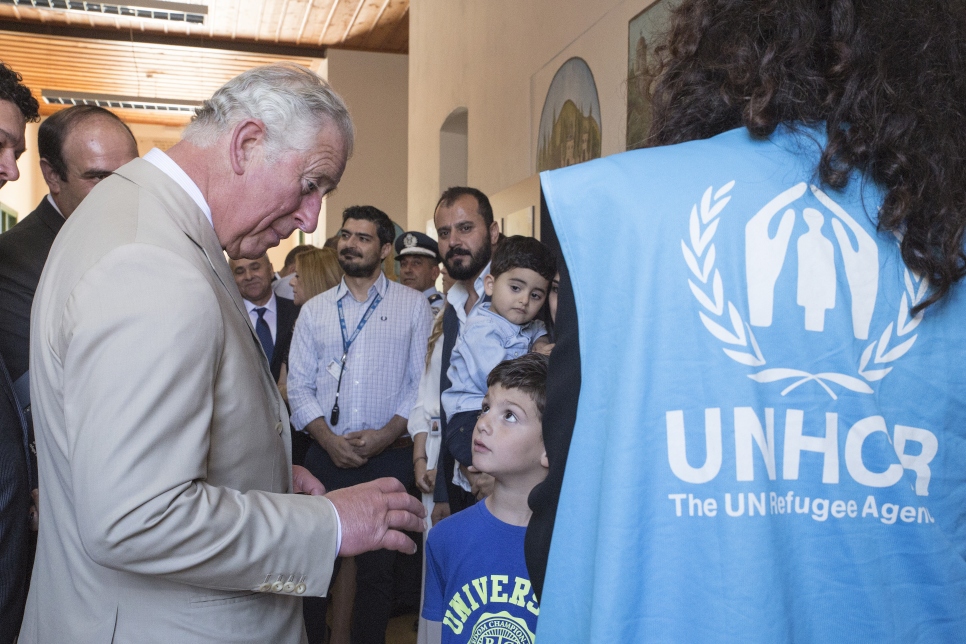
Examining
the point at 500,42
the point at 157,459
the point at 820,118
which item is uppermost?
the point at 500,42

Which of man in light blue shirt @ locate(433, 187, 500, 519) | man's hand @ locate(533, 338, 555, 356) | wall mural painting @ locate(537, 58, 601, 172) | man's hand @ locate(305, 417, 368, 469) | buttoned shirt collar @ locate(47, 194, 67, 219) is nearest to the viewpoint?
buttoned shirt collar @ locate(47, 194, 67, 219)

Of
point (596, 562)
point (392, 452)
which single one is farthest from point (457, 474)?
point (596, 562)

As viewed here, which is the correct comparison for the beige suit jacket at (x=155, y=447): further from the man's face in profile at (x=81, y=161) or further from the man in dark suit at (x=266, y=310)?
the man in dark suit at (x=266, y=310)

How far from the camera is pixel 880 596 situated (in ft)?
3.08

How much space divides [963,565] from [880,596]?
124 mm

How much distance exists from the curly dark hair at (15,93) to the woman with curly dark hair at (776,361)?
6.17ft

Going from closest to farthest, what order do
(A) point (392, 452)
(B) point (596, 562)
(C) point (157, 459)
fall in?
(B) point (596, 562)
(C) point (157, 459)
(A) point (392, 452)

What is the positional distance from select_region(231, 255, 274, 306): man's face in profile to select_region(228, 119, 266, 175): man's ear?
11.3ft

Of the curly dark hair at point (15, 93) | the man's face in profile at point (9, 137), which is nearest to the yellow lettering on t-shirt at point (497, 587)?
the man's face in profile at point (9, 137)

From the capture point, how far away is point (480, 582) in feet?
6.62

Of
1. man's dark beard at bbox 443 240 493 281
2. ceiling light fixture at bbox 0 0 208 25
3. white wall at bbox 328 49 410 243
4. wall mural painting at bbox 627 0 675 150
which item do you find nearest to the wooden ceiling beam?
white wall at bbox 328 49 410 243

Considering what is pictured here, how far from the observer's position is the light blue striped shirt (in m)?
4.15

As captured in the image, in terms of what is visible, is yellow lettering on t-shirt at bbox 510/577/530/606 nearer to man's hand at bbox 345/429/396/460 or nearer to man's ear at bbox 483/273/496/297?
man's ear at bbox 483/273/496/297

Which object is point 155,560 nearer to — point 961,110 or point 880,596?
point 880,596
